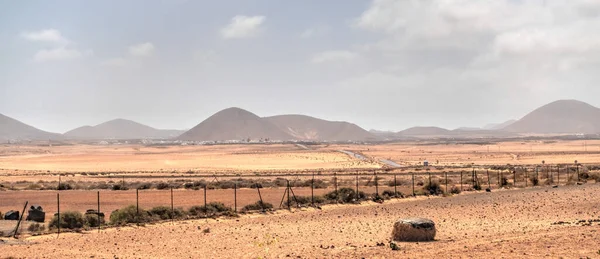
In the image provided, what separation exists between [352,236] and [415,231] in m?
2.87

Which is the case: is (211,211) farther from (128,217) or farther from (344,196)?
(344,196)

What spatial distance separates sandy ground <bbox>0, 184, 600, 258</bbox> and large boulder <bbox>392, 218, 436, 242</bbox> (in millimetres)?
428

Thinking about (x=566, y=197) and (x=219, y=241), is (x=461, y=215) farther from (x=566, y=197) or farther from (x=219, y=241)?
(x=219, y=241)

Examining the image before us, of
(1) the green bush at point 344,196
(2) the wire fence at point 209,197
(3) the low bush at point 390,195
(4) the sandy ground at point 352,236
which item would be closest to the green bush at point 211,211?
(2) the wire fence at point 209,197

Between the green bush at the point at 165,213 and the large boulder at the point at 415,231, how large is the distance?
1264cm

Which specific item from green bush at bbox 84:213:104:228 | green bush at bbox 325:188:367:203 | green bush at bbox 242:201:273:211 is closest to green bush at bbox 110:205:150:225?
green bush at bbox 84:213:104:228

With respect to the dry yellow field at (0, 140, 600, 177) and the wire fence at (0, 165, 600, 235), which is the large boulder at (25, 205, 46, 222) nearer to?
the wire fence at (0, 165, 600, 235)

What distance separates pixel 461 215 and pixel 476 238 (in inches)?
341

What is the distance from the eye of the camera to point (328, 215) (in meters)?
29.1

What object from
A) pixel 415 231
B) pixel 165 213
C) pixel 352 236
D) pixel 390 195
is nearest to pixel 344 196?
pixel 390 195

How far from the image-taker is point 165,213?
2831 cm

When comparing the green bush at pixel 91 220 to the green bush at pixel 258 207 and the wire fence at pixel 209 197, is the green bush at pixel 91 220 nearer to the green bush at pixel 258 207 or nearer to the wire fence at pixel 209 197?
the wire fence at pixel 209 197

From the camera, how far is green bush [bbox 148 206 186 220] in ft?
91.5

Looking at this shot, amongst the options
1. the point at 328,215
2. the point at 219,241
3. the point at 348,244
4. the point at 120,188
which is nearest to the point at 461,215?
the point at 328,215
